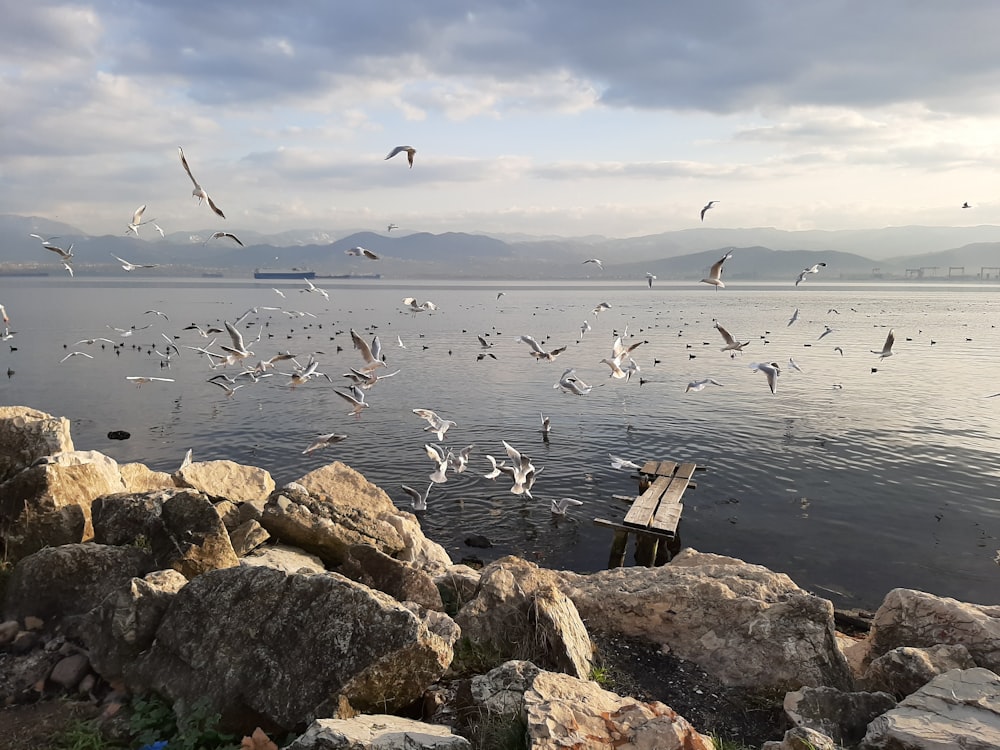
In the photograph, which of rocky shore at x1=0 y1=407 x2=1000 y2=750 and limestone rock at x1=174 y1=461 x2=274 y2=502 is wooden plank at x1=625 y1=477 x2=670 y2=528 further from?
limestone rock at x1=174 y1=461 x2=274 y2=502

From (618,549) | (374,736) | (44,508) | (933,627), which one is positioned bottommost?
(618,549)

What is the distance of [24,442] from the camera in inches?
418

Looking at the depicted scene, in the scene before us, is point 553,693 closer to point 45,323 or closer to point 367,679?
point 367,679

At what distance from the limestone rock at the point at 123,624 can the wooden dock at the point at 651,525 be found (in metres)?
12.3

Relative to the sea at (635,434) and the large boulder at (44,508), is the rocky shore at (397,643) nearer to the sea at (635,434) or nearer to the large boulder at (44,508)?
the large boulder at (44,508)

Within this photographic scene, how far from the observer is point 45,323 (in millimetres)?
78750

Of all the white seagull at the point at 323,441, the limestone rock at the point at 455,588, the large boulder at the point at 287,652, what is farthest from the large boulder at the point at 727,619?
the white seagull at the point at 323,441

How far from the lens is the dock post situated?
17281 mm

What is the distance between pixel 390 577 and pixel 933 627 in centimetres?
782

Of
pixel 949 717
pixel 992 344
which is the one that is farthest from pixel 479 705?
pixel 992 344

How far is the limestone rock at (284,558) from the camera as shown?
959cm

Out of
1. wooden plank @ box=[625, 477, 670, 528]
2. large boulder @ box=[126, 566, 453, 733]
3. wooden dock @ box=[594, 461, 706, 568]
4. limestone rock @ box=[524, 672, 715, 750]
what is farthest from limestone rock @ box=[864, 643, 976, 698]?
wooden plank @ box=[625, 477, 670, 528]

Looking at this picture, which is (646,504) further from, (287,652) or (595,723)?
(287,652)

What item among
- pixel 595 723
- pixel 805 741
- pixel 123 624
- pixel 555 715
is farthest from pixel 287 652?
pixel 805 741
